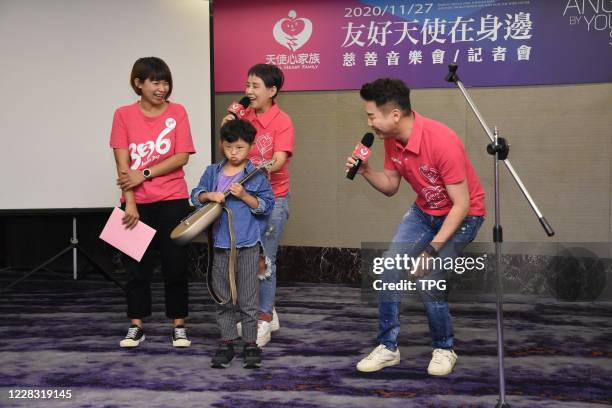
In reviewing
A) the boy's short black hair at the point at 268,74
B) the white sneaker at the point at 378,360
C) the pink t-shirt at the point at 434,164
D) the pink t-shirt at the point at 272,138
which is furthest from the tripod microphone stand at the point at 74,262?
the pink t-shirt at the point at 434,164

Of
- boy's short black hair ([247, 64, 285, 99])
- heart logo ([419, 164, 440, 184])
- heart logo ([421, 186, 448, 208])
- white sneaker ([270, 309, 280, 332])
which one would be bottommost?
white sneaker ([270, 309, 280, 332])

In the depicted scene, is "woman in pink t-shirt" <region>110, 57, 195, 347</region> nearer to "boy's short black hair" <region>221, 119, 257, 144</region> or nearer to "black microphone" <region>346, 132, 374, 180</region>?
"boy's short black hair" <region>221, 119, 257, 144</region>

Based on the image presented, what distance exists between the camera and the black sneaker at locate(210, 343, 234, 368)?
307 cm

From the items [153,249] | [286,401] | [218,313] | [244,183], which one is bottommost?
[286,401]

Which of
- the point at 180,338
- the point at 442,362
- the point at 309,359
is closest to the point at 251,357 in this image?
the point at 309,359

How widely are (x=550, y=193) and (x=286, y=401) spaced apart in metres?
2.79

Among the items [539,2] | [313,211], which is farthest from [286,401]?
[539,2]

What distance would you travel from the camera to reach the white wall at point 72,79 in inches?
179

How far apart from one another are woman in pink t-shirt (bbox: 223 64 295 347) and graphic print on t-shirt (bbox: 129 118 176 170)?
38 centimetres

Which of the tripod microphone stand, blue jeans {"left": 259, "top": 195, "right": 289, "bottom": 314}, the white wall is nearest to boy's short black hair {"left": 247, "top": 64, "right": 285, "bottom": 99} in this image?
blue jeans {"left": 259, "top": 195, "right": 289, "bottom": 314}

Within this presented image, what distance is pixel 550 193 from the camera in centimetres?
476

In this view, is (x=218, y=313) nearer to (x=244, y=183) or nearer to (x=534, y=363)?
(x=244, y=183)

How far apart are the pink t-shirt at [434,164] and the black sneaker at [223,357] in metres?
1.01

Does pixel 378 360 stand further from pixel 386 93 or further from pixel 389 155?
pixel 386 93
